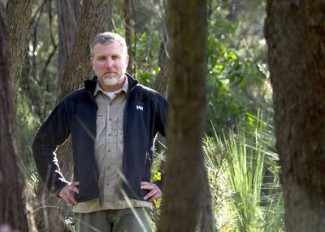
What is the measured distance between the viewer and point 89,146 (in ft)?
17.8

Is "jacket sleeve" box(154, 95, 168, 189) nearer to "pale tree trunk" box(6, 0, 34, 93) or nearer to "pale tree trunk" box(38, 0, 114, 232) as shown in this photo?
"pale tree trunk" box(6, 0, 34, 93)

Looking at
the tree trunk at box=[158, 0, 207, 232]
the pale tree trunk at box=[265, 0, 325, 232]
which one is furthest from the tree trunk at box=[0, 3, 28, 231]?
the pale tree trunk at box=[265, 0, 325, 232]

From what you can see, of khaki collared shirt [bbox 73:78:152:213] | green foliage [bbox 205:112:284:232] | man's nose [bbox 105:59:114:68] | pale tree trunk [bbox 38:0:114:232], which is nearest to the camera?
khaki collared shirt [bbox 73:78:152:213]

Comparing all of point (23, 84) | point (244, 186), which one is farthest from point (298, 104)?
point (23, 84)

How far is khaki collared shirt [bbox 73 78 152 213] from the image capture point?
17.6 feet

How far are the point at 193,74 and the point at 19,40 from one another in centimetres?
490

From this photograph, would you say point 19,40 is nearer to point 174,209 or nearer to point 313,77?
point 313,77

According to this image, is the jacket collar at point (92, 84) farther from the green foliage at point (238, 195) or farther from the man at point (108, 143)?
the green foliage at point (238, 195)

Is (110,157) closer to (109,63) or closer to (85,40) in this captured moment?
(109,63)

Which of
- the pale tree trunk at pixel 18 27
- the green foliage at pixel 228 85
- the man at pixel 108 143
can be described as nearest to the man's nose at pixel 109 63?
the man at pixel 108 143

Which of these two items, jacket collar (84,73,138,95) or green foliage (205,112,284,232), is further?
green foliage (205,112,284,232)

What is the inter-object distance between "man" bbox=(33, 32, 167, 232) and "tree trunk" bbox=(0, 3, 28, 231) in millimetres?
1369

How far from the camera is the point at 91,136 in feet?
17.8

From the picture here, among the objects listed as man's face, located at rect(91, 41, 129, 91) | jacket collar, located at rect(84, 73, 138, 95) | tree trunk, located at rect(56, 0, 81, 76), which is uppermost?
tree trunk, located at rect(56, 0, 81, 76)
